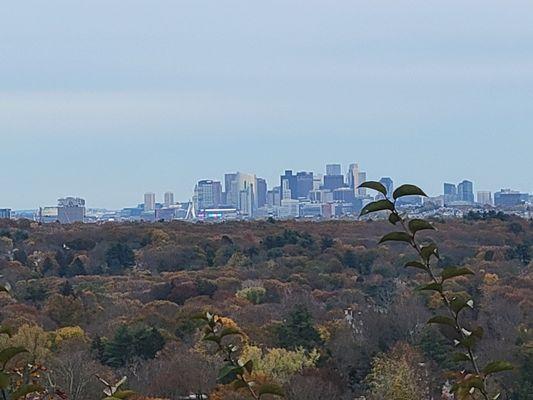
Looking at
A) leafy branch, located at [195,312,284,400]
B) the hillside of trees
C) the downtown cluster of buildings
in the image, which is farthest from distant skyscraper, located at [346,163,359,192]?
leafy branch, located at [195,312,284,400]

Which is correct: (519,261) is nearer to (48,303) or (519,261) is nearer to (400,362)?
(48,303)

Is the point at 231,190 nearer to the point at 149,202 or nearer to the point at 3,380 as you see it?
the point at 149,202

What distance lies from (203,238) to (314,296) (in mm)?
21674

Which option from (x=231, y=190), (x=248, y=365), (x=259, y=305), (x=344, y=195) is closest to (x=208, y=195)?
(x=231, y=190)

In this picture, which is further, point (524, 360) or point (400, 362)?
point (400, 362)

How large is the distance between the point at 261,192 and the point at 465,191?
73.0 feet

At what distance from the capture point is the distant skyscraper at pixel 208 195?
13959cm

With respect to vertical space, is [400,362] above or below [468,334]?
below

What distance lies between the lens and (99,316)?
1439 inches

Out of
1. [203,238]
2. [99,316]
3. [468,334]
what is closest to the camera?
[468,334]

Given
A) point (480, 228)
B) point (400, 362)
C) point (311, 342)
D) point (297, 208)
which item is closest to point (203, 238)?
point (480, 228)

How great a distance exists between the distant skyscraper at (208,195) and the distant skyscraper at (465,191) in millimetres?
26200

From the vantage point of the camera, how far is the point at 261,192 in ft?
459

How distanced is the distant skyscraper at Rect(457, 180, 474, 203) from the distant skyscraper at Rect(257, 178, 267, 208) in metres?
21.2
